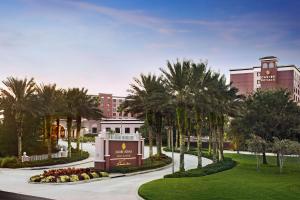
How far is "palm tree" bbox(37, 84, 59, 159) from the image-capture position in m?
52.5

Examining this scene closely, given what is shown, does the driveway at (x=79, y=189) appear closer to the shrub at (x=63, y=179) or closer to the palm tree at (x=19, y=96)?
the shrub at (x=63, y=179)

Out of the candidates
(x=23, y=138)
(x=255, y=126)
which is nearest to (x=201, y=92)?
(x=255, y=126)

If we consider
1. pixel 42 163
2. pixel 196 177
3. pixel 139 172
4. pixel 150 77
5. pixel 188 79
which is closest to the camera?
pixel 196 177

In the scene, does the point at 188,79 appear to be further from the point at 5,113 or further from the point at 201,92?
the point at 5,113

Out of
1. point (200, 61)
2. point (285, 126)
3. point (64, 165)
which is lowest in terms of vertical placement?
point (64, 165)

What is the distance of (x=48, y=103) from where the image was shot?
2094 inches

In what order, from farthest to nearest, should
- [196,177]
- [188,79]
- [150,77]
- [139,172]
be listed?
[150,77] → [139,172] → [188,79] → [196,177]

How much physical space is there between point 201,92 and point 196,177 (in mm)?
8835

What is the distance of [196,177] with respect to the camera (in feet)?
120

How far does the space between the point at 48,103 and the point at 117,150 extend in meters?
14.7

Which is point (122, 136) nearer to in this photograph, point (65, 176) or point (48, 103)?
point (65, 176)

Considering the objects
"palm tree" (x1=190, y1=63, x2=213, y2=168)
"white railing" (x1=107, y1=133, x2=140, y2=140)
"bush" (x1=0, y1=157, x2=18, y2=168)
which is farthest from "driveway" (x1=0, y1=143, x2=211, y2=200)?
"bush" (x1=0, y1=157, x2=18, y2=168)

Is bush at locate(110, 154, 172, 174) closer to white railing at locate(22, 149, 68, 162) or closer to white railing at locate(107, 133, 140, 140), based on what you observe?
white railing at locate(107, 133, 140, 140)

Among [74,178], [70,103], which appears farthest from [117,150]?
[70,103]
